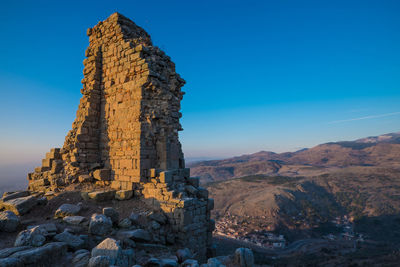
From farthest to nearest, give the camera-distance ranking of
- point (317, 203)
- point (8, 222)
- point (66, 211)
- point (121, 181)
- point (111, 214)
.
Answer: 1. point (317, 203)
2. point (121, 181)
3. point (66, 211)
4. point (111, 214)
5. point (8, 222)

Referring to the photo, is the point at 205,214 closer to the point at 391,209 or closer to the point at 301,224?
the point at 301,224

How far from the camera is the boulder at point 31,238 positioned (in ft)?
11.5

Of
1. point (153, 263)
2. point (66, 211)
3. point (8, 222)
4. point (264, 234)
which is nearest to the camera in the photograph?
point (153, 263)

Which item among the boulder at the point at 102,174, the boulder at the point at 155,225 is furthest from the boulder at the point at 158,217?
the boulder at the point at 102,174

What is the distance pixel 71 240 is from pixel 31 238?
64cm

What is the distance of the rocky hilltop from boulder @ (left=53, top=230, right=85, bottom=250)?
18 mm

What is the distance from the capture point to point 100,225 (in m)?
4.60

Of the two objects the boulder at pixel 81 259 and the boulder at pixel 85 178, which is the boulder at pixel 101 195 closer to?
the boulder at pixel 85 178

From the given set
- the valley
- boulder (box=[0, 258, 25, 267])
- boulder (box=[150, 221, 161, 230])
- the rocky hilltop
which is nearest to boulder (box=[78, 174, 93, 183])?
the rocky hilltop

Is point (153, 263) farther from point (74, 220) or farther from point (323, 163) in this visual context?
point (323, 163)

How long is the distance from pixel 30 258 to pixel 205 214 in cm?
468

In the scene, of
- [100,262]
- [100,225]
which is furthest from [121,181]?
[100,262]

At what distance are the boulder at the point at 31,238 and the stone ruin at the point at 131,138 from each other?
274cm

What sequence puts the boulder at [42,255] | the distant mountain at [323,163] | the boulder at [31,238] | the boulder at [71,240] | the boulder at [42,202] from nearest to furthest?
the boulder at [42,255]
the boulder at [31,238]
the boulder at [71,240]
the boulder at [42,202]
the distant mountain at [323,163]
